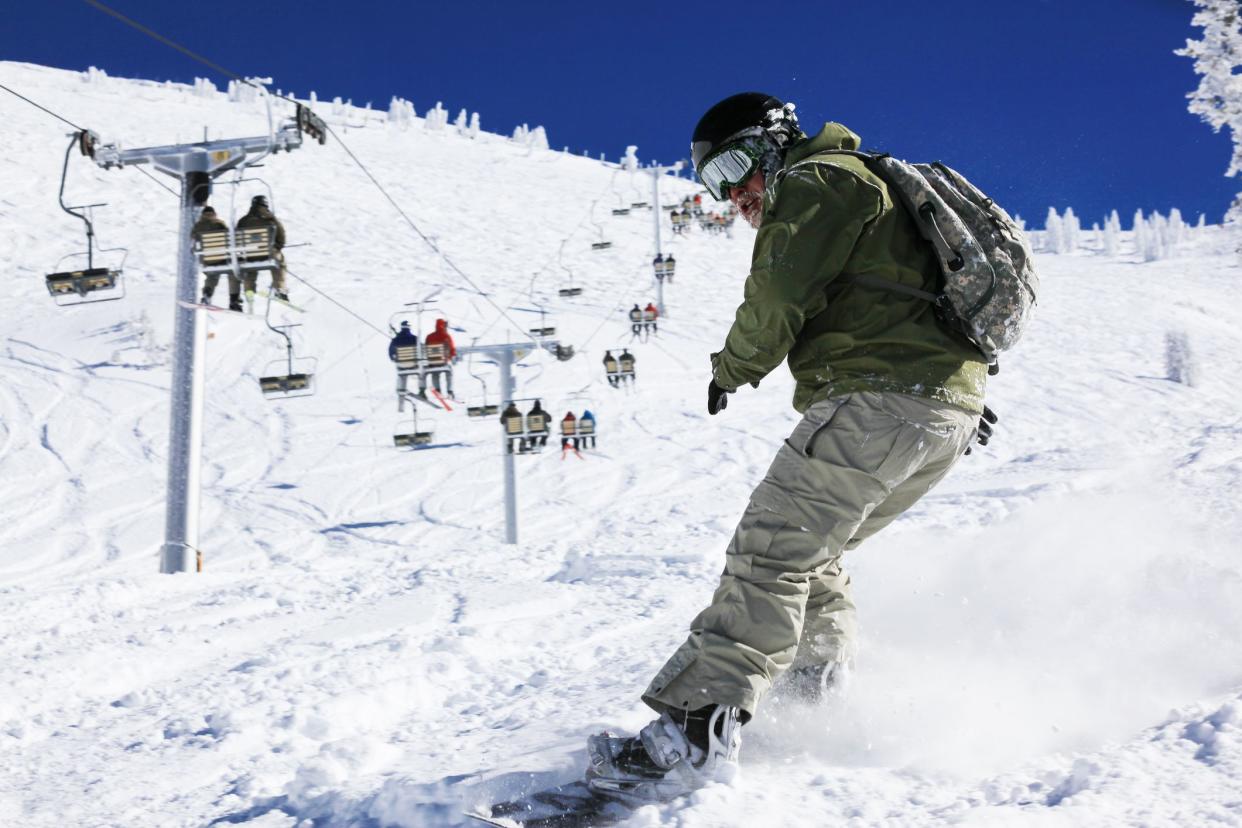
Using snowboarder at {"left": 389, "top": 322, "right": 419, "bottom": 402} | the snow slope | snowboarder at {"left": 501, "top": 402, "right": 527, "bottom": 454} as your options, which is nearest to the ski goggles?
the snow slope

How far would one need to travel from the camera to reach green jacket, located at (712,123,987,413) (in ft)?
6.89

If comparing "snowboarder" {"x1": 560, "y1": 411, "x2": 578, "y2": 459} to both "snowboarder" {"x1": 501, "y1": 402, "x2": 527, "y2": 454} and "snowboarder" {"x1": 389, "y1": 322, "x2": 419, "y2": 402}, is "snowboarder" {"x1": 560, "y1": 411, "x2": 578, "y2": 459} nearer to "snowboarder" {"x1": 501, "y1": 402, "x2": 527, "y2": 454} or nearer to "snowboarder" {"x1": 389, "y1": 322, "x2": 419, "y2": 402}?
"snowboarder" {"x1": 501, "y1": 402, "x2": 527, "y2": 454}

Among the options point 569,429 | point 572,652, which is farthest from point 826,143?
point 569,429

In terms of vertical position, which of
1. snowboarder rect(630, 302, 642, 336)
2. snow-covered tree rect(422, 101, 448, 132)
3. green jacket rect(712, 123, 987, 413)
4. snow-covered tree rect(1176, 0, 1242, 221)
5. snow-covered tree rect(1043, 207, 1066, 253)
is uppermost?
snow-covered tree rect(422, 101, 448, 132)

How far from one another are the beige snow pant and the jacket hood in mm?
612

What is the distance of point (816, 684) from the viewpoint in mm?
2611

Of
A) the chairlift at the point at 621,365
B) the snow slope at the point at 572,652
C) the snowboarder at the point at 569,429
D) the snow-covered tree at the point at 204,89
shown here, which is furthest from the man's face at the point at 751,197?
the snow-covered tree at the point at 204,89

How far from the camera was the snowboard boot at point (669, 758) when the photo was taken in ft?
6.83

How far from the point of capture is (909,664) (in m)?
3.02

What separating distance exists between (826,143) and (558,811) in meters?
1.68

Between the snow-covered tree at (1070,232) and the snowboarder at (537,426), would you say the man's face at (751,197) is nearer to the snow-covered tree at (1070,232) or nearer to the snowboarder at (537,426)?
the snowboarder at (537,426)

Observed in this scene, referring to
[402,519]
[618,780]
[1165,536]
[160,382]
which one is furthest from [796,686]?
[160,382]

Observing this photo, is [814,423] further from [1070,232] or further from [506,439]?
[1070,232]

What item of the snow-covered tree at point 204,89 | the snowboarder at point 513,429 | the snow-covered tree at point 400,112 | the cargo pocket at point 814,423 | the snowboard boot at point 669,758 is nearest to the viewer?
the snowboard boot at point 669,758
